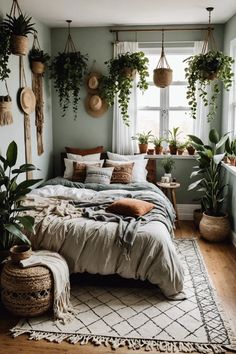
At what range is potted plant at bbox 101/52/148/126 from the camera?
5121mm

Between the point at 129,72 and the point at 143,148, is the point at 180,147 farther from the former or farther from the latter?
the point at 129,72

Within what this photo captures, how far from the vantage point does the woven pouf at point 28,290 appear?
2.89 metres

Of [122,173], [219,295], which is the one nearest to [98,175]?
[122,173]

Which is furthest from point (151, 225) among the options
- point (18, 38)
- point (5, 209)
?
point (18, 38)

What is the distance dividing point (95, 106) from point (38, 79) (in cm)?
91

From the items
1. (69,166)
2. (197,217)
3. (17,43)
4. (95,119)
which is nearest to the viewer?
(17,43)

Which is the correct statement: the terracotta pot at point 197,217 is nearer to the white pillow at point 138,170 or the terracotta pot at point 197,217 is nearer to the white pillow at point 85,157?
the white pillow at point 138,170

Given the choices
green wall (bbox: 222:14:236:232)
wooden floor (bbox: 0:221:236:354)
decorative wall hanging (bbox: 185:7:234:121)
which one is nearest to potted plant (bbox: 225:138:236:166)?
green wall (bbox: 222:14:236:232)

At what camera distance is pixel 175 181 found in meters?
5.56

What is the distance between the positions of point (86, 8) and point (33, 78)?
3.54ft

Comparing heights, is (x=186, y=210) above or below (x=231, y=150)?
below

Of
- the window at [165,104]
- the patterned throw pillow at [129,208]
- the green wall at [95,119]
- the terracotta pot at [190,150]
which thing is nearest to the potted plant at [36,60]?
the green wall at [95,119]

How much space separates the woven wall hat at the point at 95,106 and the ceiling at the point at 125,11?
998mm

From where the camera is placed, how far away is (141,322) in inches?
115
